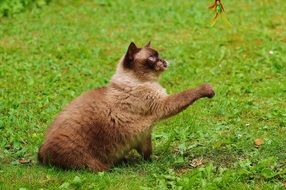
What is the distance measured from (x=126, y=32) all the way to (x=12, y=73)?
2.88 metres

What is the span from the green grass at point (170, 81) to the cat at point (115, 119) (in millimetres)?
168

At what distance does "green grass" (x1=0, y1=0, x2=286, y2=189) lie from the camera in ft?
19.8

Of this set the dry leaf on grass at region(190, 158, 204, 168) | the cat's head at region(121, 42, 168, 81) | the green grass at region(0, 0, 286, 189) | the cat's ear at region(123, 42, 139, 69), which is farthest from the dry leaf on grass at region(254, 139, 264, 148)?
the cat's ear at region(123, 42, 139, 69)

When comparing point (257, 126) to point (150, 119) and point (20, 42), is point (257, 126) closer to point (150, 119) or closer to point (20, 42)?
point (150, 119)

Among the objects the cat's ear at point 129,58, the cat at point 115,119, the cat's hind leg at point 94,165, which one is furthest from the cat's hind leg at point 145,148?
the cat's ear at point 129,58

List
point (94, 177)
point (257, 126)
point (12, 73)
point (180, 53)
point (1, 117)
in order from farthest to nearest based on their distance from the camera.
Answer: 1. point (180, 53)
2. point (12, 73)
3. point (1, 117)
4. point (257, 126)
5. point (94, 177)

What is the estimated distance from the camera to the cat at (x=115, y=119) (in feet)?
20.7

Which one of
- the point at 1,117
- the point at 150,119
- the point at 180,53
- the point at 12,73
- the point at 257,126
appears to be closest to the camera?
the point at 150,119

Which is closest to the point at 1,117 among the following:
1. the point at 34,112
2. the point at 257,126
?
the point at 34,112

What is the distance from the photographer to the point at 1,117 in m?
8.34

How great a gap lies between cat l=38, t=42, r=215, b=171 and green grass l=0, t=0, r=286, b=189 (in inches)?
6.6

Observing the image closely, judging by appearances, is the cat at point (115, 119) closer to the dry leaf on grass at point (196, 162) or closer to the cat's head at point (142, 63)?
the cat's head at point (142, 63)

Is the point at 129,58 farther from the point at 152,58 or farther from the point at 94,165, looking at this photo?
the point at 94,165

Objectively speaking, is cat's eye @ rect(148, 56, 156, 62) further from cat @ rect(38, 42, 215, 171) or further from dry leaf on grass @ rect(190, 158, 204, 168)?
dry leaf on grass @ rect(190, 158, 204, 168)
